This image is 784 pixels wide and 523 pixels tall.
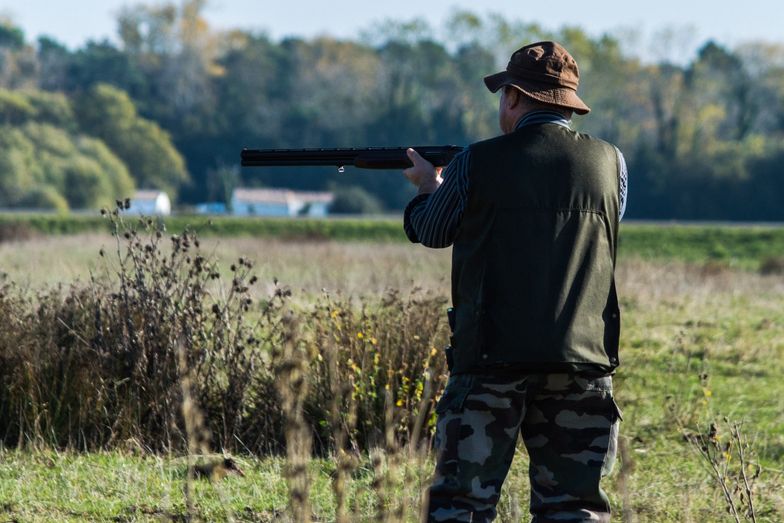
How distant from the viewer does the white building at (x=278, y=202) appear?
80438 millimetres

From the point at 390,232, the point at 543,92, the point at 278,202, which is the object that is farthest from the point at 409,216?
the point at 278,202

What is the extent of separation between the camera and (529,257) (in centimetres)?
418

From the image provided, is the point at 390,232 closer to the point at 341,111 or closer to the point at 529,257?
the point at 341,111

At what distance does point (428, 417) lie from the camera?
762 cm

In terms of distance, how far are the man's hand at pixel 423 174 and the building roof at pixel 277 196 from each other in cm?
7587

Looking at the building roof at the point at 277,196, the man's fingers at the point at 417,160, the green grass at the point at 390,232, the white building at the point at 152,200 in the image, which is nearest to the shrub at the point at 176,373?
the man's fingers at the point at 417,160

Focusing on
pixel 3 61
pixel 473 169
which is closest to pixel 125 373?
pixel 473 169

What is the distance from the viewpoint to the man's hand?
463cm

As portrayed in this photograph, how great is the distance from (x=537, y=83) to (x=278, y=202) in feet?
257

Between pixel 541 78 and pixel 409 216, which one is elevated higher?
pixel 541 78

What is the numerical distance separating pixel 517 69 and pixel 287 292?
3085 millimetres

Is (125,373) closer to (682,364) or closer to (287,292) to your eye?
(287,292)

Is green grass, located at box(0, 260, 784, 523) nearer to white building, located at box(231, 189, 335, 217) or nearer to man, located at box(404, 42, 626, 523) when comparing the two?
man, located at box(404, 42, 626, 523)

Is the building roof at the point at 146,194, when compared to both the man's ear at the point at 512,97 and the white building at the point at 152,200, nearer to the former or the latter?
the white building at the point at 152,200
